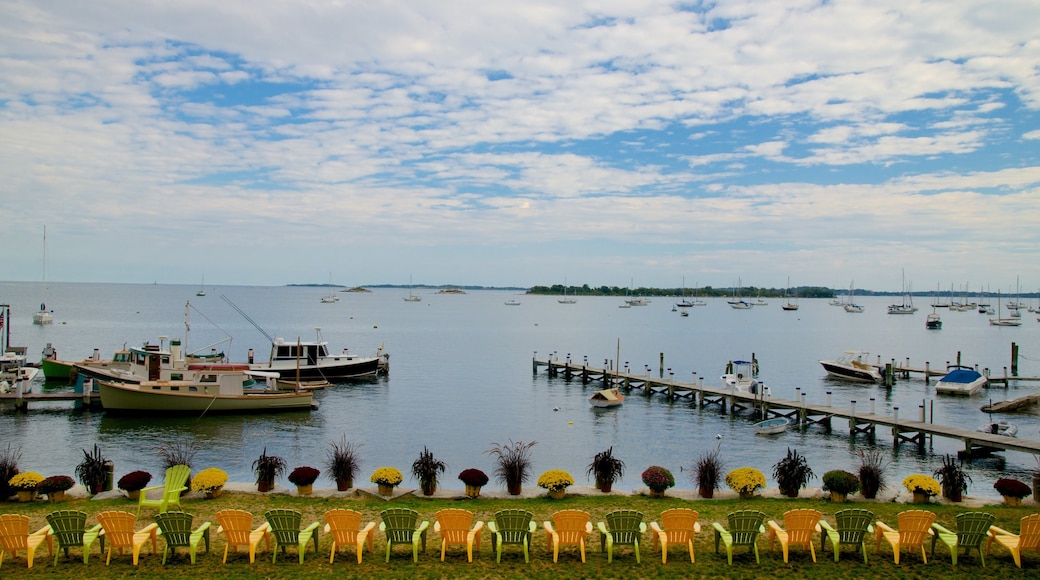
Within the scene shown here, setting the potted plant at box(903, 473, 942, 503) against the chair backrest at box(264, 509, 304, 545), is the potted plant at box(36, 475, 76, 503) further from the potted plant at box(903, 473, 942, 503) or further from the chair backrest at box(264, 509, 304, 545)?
the potted plant at box(903, 473, 942, 503)

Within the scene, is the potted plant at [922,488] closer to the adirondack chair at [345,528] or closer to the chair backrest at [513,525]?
the chair backrest at [513,525]

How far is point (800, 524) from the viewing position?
12320 mm

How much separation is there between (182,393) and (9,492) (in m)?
23.9

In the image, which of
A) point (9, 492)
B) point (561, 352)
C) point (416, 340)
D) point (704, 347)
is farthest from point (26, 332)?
point (9, 492)

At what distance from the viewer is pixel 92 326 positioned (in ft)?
364

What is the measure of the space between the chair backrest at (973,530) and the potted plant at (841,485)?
468 cm

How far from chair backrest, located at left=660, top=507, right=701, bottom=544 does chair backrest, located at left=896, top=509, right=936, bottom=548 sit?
11.6 ft

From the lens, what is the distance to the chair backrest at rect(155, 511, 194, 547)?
469 inches

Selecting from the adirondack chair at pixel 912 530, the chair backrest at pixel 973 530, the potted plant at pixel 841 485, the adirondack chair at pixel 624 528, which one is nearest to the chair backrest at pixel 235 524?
the adirondack chair at pixel 624 528

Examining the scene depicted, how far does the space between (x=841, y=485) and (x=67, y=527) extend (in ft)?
51.7


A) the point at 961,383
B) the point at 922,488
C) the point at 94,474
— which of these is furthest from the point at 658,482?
the point at 961,383

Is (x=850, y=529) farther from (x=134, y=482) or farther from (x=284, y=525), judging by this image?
(x=134, y=482)

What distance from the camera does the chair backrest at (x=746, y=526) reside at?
40.2 ft

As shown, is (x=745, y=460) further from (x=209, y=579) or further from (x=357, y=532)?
(x=209, y=579)
